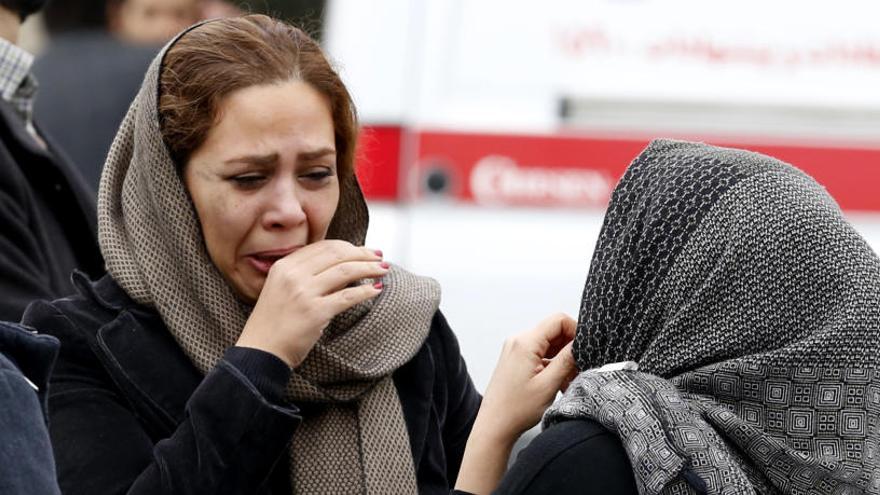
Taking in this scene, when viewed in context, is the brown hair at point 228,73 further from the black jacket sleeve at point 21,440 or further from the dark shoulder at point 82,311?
the black jacket sleeve at point 21,440

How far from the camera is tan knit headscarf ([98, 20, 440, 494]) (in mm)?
2209

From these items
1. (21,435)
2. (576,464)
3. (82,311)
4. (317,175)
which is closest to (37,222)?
(82,311)

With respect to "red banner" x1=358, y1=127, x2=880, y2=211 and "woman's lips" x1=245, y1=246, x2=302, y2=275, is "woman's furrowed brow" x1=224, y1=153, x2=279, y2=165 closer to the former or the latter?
"woman's lips" x1=245, y1=246, x2=302, y2=275

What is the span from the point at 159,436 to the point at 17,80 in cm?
107

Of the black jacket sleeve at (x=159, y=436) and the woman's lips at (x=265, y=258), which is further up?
the woman's lips at (x=265, y=258)

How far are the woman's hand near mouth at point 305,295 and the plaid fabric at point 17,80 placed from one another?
0.99 metres

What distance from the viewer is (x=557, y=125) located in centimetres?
404

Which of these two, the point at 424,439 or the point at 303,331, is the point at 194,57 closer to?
the point at 303,331

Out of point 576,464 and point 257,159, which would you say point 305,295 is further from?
point 576,464

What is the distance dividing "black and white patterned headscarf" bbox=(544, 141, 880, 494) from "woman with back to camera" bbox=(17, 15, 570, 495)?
33 centimetres

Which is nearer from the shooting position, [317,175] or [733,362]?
[733,362]

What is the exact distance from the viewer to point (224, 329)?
222 cm

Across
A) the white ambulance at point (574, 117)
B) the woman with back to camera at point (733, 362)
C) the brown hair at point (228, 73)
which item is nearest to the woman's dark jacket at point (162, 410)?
the brown hair at point (228, 73)

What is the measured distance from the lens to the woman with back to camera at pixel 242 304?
2117 millimetres
